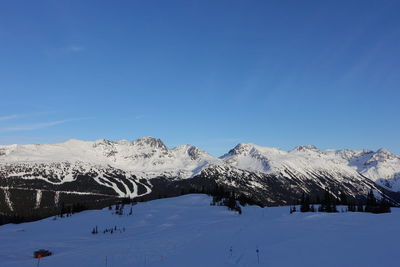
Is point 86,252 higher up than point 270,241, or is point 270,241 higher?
point 270,241

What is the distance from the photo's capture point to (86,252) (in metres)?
48.7

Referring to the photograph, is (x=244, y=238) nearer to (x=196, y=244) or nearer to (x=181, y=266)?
(x=196, y=244)

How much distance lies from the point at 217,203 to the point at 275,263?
11712cm

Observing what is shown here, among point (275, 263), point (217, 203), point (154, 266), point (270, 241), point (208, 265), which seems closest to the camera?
point (275, 263)

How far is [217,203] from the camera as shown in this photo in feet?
477

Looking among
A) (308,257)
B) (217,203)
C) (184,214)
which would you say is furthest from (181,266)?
(217,203)

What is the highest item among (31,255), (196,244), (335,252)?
(335,252)

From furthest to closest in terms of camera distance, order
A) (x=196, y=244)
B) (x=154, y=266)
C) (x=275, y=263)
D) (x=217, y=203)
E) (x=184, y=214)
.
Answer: (x=217, y=203), (x=184, y=214), (x=196, y=244), (x=154, y=266), (x=275, y=263)

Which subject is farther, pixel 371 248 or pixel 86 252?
pixel 86 252

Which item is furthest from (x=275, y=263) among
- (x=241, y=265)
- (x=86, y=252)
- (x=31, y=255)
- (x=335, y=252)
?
(x=31, y=255)

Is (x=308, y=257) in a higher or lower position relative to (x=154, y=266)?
higher

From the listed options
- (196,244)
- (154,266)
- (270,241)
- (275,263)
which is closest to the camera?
(275,263)

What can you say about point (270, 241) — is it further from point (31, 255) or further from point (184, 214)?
point (184, 214)

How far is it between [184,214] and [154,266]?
7848cm
